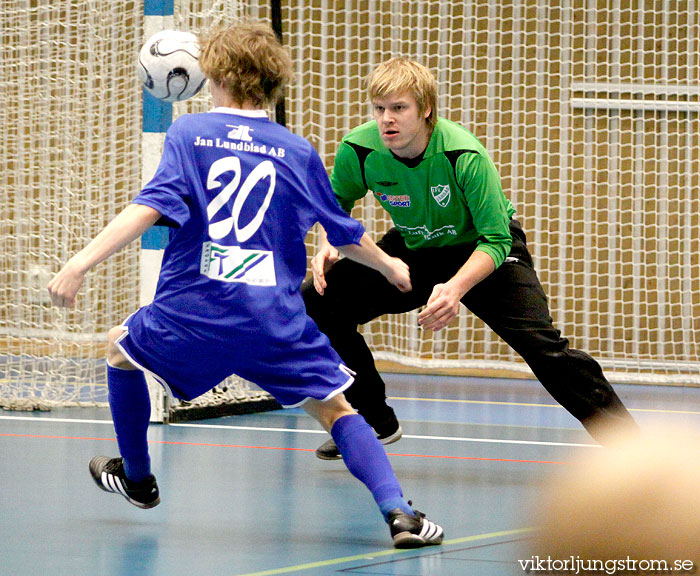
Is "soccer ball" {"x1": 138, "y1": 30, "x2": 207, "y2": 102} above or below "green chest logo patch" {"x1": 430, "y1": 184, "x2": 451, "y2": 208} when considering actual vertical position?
above

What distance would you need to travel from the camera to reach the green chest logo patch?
123 inches

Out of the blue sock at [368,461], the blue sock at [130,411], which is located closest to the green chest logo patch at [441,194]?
the blue sock at [368,461]

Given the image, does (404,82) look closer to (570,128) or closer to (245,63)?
(245,63)

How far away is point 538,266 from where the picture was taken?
23.0 ft

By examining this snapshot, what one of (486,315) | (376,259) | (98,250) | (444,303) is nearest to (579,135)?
(486,315)

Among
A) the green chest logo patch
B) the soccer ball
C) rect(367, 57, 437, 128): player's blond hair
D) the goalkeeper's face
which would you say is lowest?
the green chest logo patch

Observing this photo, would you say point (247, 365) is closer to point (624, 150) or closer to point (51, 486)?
point (51, 486)

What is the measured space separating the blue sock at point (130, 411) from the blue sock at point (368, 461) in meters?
0.48

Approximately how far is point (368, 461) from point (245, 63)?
926 mm

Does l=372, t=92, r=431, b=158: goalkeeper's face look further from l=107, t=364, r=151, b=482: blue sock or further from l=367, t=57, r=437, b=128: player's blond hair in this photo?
l=107, t=364, r=151, b=482: blue sock

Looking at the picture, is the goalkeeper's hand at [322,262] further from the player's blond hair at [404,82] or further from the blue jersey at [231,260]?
the blue jersey at [231,260]

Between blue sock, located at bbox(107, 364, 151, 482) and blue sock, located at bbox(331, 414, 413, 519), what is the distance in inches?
19.0

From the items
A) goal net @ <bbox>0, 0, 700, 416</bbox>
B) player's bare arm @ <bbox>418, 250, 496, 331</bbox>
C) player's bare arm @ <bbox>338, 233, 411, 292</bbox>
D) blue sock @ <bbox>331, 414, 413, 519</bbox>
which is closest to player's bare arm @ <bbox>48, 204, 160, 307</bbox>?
player's bare arm @ <bbox>338, 233, 411, 292</bbox>

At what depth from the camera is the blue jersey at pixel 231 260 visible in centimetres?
228
